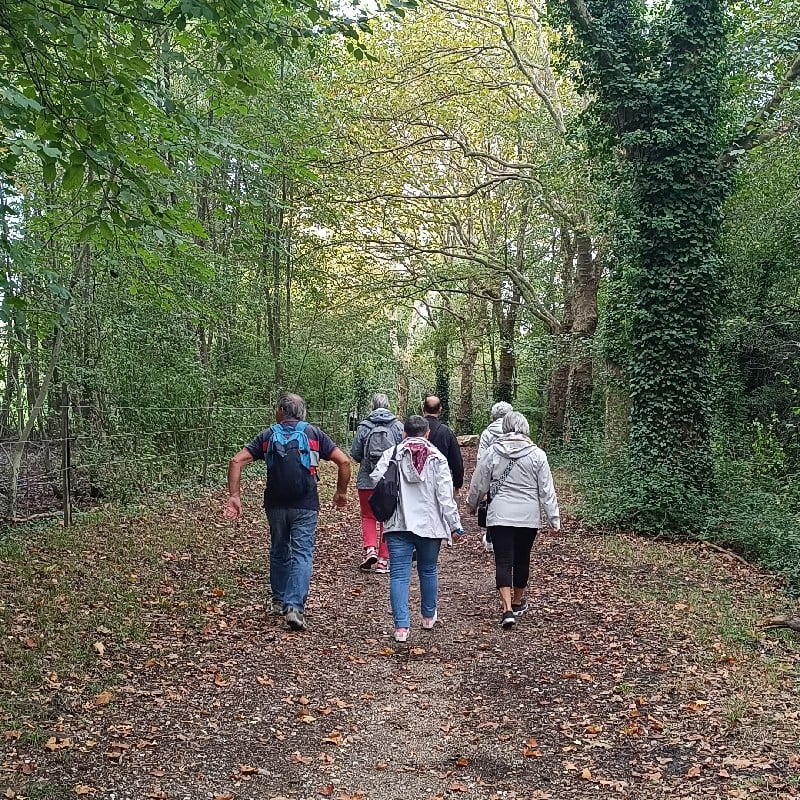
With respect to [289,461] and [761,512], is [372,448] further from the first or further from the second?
[761,512]

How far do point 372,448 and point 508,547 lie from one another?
2433 millimetres

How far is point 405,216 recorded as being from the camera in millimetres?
24359

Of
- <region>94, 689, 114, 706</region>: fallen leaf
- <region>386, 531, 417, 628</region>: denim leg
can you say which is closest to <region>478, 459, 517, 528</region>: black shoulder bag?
<region>386, 531, 417, 628</region>: denim leg

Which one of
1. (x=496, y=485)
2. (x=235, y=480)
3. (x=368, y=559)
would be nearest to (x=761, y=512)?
(x=496, y=485)

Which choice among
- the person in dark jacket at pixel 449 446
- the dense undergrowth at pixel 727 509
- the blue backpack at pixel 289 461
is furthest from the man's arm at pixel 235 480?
the dense undergrowth at pixel 727 509

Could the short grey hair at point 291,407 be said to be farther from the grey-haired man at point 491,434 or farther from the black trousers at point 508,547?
the black trousers at point 508,547

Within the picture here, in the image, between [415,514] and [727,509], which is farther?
[727,509]

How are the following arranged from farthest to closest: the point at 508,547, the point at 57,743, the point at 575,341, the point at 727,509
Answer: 1. the point at 575,341
2. the point at 727,509
3. the point at 508,547
4. the point at 57,743

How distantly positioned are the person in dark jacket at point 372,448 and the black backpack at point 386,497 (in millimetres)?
2237

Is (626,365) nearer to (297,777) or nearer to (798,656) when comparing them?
(798,656)

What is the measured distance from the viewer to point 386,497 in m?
6.68

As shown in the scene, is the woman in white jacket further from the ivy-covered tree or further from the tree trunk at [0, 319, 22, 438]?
the tree trunk at [0, 319, 22, 438]

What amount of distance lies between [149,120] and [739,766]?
682cm

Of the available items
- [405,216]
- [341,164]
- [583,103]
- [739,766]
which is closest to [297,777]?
[739,766]
